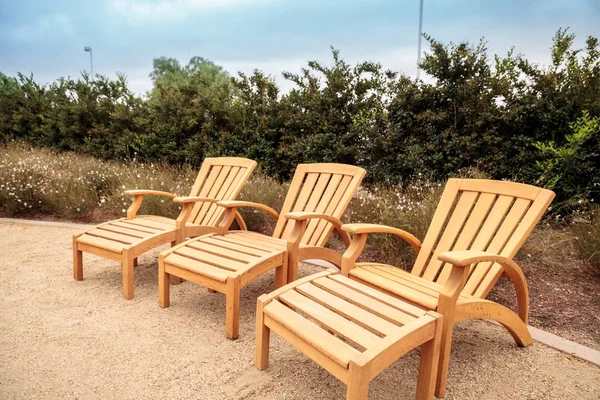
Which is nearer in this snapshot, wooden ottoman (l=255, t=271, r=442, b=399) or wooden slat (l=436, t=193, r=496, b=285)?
wooden ottoman (l=255, t=271, r=442, b=399)

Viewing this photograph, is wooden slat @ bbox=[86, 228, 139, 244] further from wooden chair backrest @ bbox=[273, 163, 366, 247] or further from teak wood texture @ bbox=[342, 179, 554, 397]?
teak wood texture @ bbox=[342, 179, 554, 397]

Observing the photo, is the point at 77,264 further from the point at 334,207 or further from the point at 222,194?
the point at 334,207

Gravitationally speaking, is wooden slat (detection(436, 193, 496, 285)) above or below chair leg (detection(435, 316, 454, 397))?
above

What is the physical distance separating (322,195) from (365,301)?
1.80 meters

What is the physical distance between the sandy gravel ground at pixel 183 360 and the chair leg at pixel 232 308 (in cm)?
6

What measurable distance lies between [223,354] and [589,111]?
488 cm

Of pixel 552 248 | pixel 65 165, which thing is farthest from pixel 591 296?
pixel 65 165

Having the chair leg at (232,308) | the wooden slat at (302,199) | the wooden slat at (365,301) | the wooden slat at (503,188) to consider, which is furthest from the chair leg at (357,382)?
the wooden slat at (302,199)

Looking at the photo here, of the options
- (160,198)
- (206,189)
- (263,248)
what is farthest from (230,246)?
(160,198)

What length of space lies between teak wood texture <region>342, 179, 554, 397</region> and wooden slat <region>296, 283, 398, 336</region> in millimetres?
322

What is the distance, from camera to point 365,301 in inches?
78.9

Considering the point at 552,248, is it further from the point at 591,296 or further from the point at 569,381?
the point at 569,381

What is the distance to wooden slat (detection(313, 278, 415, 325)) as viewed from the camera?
5.98ft

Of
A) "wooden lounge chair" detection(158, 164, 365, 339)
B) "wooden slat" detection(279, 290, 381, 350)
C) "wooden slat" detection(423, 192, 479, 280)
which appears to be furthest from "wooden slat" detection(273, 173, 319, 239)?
"wooden slat" detection(279, 290, 381, 350)
